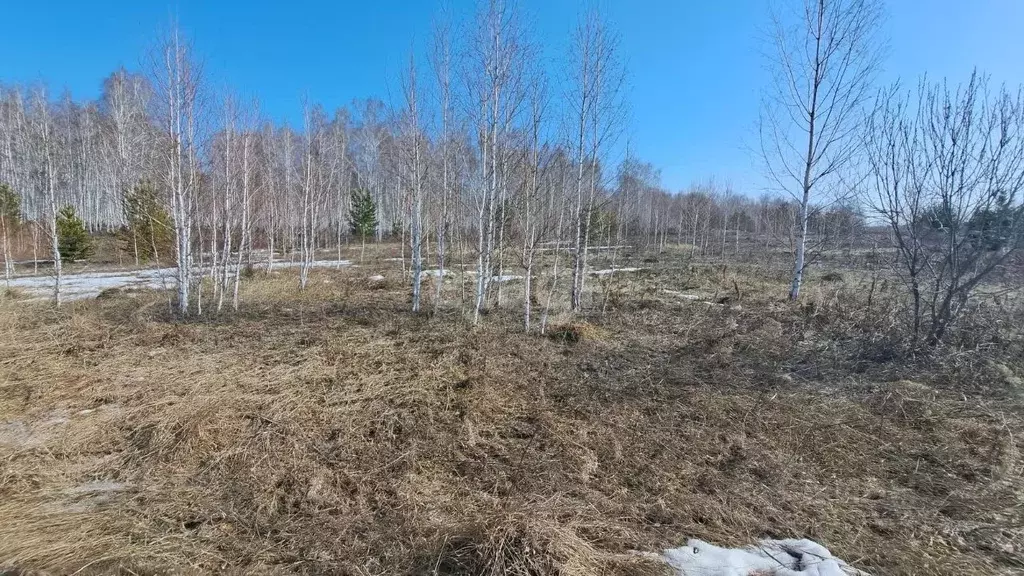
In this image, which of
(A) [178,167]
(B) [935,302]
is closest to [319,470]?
(A) [178,167]

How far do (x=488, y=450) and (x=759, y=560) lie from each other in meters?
2.14

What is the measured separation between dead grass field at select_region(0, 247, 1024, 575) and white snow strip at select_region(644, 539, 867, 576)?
110 mm

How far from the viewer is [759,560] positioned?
2.32m

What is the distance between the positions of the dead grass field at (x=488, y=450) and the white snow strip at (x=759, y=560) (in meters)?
0.11

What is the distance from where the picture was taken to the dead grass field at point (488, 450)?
2.37 metres

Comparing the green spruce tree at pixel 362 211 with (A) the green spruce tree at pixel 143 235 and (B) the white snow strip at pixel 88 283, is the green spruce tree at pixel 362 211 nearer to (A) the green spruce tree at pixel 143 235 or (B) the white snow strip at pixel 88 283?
(A) the green spruce tree at pixel 143 235

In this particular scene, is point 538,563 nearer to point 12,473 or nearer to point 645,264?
point 12,473

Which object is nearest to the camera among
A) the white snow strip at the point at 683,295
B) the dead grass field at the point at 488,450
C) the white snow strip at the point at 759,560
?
the white snow strip at the point at 759,560

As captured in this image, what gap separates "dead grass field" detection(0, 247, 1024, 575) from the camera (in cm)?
237

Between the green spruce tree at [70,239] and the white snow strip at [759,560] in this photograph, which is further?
the green spruce tree at [70,239]

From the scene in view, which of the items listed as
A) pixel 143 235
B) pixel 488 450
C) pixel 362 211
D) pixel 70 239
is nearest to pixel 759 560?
pixel 488 450

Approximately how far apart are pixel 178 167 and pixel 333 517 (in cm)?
866

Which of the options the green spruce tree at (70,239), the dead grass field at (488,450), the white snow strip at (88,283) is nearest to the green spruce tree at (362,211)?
the white snow strip at (88,283)

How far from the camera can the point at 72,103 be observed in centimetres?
2875
